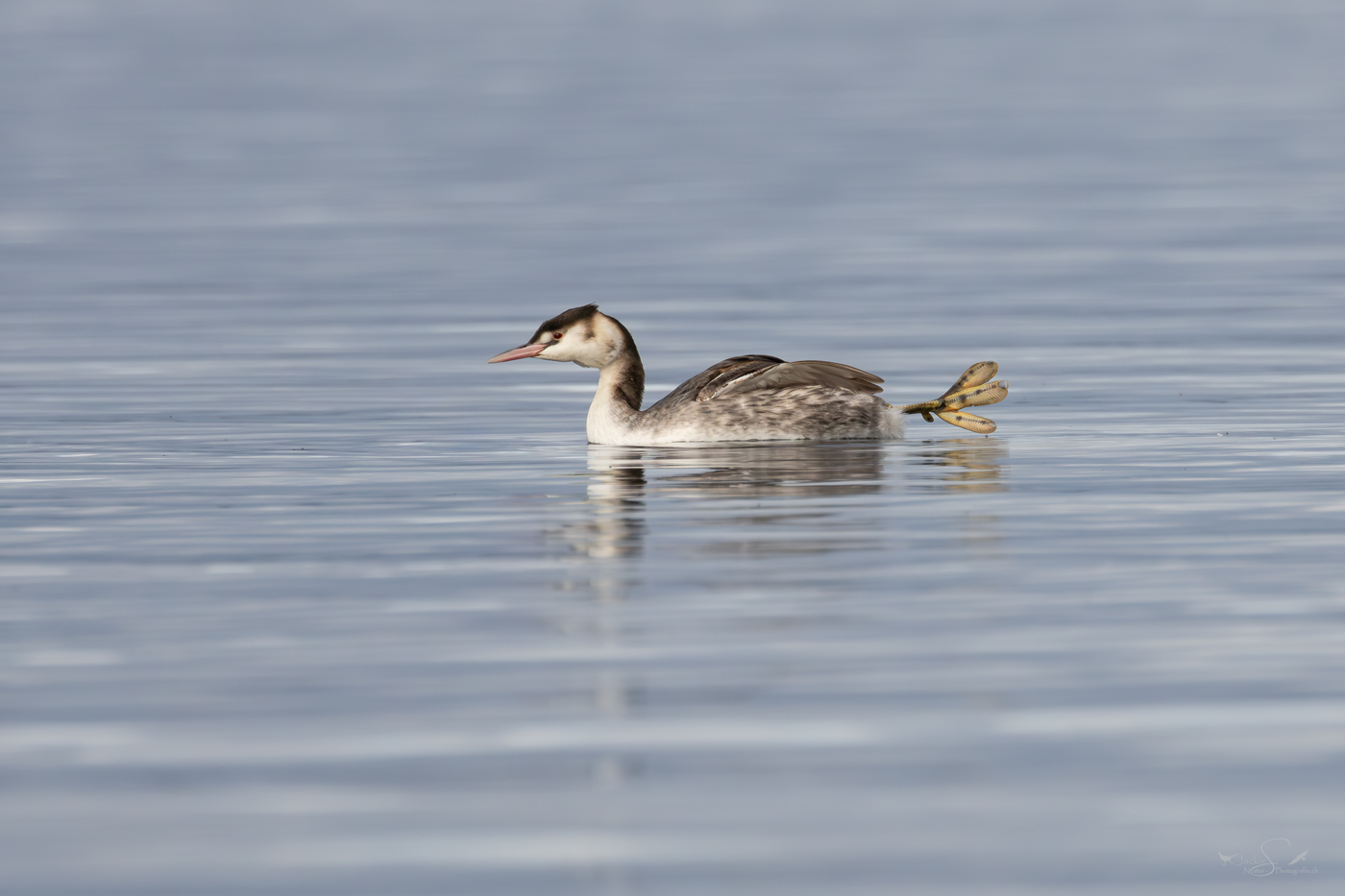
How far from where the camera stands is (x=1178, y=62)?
79.2 metres

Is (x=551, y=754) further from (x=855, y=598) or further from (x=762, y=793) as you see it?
(x=855, y=598)

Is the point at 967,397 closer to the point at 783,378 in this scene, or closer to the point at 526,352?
the point at 783,378

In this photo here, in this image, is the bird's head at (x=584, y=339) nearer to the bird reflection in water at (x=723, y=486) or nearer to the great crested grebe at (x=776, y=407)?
the great crested grebe at (x=776, y=407)

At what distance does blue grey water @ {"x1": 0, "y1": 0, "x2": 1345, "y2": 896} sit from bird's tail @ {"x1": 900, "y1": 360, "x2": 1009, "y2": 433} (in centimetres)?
29

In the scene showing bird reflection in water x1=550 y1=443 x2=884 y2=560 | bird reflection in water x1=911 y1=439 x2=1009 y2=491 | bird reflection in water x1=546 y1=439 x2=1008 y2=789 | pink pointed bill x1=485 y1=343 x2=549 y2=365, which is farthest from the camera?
pink pointed bill x1=485 y1=343 x2=549 y2=365

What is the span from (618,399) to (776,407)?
114 cm

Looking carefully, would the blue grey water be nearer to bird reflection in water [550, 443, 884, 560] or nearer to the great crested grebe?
bird reflection in water [550, 443, 884, 560]

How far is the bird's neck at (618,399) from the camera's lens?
15.7m

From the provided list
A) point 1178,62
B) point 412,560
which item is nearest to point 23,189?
point 412,560

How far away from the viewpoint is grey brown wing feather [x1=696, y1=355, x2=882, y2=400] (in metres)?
15.6

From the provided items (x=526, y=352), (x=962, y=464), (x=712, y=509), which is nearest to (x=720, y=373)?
(x=526, y=352)

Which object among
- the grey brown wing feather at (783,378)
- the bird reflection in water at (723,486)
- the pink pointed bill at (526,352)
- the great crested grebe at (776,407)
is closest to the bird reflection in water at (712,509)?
the bird reflection in water at (723,486)

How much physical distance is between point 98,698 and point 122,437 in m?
7.64

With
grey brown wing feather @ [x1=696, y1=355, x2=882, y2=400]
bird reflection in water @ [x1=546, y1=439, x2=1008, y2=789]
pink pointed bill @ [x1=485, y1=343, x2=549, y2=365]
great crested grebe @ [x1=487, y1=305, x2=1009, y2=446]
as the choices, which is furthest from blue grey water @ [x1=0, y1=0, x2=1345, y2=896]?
pink pointed bill @ [x1=485, y1=343, x2=549, y2=365]
